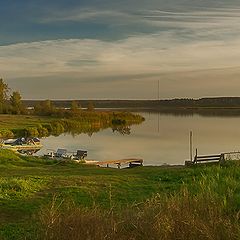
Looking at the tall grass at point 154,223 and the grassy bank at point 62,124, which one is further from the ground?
the tall grass at point 154,223

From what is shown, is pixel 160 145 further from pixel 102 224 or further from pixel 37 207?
pixel 102 224

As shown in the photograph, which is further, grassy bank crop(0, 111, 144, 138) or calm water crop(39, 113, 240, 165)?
grassy bank crop(0, 111, 144, 138)

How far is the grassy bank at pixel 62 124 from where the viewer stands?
61.3 metres

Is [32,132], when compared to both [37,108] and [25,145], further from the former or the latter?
[37,108]

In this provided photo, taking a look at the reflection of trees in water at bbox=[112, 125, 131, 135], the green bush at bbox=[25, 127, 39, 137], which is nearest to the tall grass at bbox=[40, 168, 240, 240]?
the green bush at bbox=[25, 127, 39, 137]

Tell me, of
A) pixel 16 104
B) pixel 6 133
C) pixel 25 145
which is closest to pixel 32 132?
pixel 6 133

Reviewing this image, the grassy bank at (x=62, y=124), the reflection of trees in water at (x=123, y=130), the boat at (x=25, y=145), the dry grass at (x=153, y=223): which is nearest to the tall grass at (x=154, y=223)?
the dry grass at (x=153, y=223)

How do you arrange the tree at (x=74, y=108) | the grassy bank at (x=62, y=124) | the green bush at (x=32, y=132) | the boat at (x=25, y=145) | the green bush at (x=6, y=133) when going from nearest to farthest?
the boat at (x=25, y=145)
the green bush at (x=6, y=133)
the green bush at (x=32, y=132)
the grassy bank at (x=62, y=124)
the tree at (x=74, y=108)

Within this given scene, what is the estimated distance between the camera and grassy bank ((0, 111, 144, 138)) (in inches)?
2414

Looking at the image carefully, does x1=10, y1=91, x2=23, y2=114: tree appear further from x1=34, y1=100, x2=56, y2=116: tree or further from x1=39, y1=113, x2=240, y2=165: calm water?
x1=39, y1=113, x2=240, y2=165: calm water

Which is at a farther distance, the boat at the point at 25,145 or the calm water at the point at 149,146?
the boat at the point at 25,145

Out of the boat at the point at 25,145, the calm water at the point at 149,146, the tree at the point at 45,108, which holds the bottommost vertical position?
the calm water at the point at 149,146

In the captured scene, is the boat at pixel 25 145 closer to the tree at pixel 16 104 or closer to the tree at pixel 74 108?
the tree at pixel 74 108

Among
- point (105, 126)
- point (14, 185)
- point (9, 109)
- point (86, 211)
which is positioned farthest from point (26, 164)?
point (9, 109)
